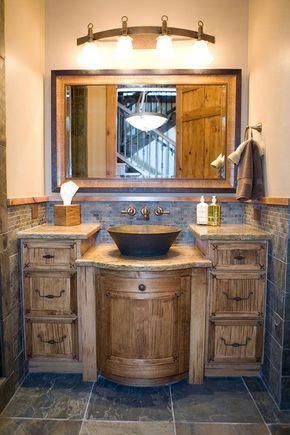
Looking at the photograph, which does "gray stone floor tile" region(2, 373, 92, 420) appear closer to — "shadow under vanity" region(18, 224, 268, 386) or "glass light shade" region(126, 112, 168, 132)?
"shadow under vanity" region(18, 224, 268, 386)

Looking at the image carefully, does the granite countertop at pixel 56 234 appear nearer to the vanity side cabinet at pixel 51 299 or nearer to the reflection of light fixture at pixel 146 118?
the vanity side cabinet at pixel 51 299

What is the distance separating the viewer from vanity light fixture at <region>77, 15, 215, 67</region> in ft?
7.05

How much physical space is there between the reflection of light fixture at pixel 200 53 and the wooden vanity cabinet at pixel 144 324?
147cm

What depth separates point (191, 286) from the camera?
185cm

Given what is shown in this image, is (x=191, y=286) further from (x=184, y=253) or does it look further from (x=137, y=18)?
(x=137, y=18)

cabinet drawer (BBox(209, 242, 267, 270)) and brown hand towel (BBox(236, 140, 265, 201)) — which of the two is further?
brown hand towel (BBox(236, 140, 265, 201))

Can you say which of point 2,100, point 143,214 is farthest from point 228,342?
point 2,100

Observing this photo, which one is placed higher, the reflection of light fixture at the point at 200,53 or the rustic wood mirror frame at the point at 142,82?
the reflection of light fixture at the point at 200,53

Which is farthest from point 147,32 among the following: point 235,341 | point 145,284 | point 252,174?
point 235,341

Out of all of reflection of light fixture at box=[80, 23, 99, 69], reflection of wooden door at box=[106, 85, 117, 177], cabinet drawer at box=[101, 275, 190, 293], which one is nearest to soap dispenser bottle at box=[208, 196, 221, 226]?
cabinet drawer at box=[101, 275, 190, 293]

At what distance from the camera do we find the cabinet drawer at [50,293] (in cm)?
191

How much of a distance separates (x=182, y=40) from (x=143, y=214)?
1.25m

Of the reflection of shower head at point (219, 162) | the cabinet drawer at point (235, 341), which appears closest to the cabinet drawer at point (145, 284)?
the cabinet drawer at point (235, 341)

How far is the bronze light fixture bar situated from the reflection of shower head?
0.78 meters
